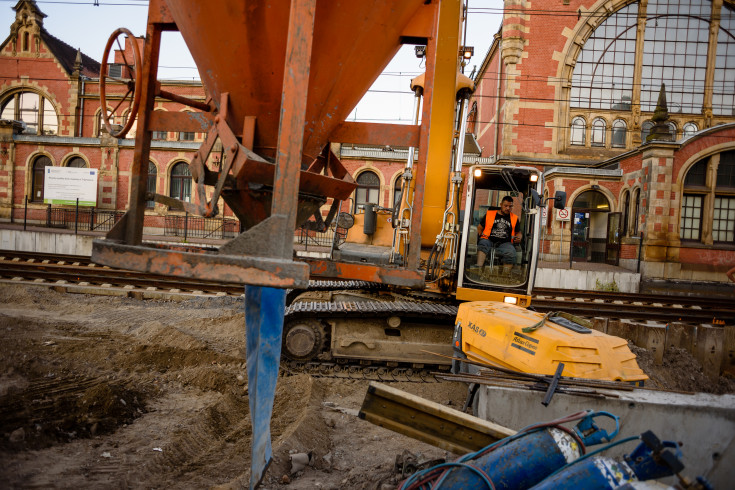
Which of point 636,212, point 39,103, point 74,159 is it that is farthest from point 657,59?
point 39,103

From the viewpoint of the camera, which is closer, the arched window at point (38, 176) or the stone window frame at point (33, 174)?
the stone window frame at point (33, 174)

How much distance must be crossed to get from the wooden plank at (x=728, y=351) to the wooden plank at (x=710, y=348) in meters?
0.05

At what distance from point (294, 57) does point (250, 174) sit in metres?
0.82

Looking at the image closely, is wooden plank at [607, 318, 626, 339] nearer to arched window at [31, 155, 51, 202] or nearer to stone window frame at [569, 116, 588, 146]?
stone window frame at [569, 116, 588, 146]

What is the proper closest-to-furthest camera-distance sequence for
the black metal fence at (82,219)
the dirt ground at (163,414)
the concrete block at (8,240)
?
the dirt ground at (163,414), the concrete block at (8,240), the black metal fence at (82,219)

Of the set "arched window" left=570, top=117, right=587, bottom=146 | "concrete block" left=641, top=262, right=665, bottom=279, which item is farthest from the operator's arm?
"arched window" left=570, top=117, right=587, bottom=146

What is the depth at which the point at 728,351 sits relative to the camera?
269 inches

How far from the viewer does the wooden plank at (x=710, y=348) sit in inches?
267

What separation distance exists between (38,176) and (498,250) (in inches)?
1079

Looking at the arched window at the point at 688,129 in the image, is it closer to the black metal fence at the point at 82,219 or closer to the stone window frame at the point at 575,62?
the stone window frame at the point at 575,62

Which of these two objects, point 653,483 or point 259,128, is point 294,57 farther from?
point 653,483

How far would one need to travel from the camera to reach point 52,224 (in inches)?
878

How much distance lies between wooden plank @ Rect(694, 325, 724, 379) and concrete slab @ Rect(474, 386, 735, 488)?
4.61 metres

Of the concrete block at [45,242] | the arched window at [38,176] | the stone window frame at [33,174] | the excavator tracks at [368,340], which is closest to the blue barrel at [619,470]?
the excavator tracks at [368,340]
